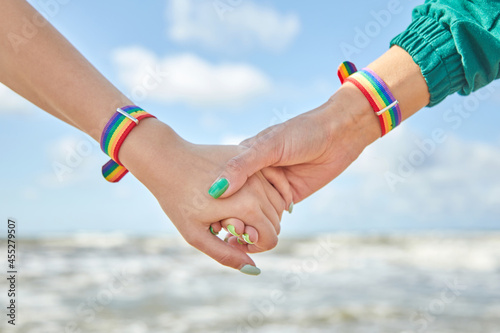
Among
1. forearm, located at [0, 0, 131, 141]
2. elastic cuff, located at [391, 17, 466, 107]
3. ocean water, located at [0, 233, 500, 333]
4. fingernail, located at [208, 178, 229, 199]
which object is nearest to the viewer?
forearm, located at [0, 0, 131, 141]

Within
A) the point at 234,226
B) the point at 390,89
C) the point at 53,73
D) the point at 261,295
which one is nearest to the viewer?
the point at 53,73

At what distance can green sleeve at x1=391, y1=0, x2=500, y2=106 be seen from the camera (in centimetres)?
172

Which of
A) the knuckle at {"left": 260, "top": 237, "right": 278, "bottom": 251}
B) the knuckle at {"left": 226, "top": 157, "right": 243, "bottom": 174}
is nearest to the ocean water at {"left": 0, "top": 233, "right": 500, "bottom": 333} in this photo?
the knuckle at {"left": 260, "top": 237, "right": 278, "bottom": 251}

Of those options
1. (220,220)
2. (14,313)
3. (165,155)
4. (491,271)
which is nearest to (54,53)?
(165,155)

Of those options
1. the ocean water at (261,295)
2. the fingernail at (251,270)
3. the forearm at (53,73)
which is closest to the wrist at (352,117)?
the fingernail at (251,270)

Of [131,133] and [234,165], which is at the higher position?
[131,133]

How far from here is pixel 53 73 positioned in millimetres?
1619

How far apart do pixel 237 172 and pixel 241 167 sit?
28mm

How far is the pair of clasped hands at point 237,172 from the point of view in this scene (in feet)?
5.54

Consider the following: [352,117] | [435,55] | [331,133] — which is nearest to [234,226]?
[331,133]

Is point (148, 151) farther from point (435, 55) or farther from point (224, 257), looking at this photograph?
point (435, 55)

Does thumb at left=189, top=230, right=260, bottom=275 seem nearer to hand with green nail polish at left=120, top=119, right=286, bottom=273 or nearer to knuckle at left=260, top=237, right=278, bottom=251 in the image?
hand with green nail polish at left=120, top=119, right=286, bottom=273

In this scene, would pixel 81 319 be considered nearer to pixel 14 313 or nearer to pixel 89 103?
pixel 14 313

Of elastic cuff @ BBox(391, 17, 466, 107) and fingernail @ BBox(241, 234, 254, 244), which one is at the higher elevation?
elastic cuff @ BBox(391, 17, 466, 107)
